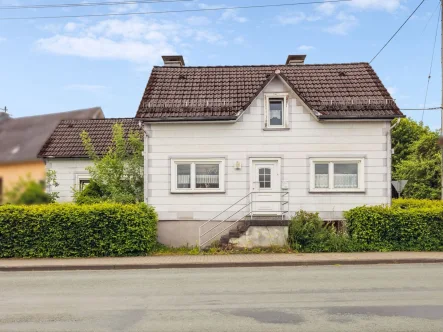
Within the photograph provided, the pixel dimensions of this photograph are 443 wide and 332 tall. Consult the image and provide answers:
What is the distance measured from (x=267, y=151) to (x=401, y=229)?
18.3 feet

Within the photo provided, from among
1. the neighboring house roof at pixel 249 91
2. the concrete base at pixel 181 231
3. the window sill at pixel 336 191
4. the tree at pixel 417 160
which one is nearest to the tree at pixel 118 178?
the concrete base at pixel 181 231

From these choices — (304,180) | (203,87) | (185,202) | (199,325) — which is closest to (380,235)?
(304,180)

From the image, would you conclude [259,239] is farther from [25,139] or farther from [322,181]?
[25,139]

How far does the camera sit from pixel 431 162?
41.3 meters

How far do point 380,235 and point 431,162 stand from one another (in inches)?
1140

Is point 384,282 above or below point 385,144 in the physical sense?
below

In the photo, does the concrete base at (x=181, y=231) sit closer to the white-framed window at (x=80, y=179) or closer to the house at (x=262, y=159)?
the house at (x=262, y=159)

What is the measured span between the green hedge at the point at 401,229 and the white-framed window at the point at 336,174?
178 cm

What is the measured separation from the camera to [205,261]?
46.3 feet

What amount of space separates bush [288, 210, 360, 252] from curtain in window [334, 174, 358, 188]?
2038mm

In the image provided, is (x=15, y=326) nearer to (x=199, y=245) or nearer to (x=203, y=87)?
(x=199, y=245)

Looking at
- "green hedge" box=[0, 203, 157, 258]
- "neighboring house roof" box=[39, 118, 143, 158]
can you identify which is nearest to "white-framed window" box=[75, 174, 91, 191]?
"neighboring house roof" box=[39, 118, 143, 158]

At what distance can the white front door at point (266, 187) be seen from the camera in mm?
17328

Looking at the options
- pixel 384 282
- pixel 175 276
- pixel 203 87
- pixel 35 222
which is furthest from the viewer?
pixel 203 87
